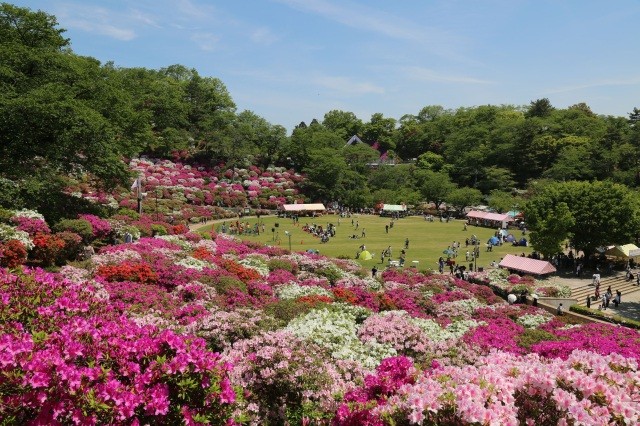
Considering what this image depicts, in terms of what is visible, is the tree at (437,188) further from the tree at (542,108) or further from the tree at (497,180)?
the tree at (542,108)

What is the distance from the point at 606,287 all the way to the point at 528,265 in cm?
538

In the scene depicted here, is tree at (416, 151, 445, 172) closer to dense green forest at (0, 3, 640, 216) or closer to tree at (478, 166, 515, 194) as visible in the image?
dense green forest at (0, 3, 640, 216)

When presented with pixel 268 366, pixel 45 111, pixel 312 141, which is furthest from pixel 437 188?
pixel 268 366

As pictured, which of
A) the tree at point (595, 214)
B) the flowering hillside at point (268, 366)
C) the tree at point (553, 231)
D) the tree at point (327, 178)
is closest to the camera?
the flowering hillside at point (268, 366)

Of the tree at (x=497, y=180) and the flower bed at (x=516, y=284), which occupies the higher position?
the tree at (x=497, y=180)

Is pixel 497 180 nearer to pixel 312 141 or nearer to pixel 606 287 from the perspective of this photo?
pixel 312 141

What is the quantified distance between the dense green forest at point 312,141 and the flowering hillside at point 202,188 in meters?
3.28

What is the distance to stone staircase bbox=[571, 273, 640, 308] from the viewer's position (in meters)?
30.8

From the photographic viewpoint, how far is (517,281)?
30.4m

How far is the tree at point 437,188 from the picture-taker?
74.0 meters

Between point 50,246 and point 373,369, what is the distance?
16979 millimetres

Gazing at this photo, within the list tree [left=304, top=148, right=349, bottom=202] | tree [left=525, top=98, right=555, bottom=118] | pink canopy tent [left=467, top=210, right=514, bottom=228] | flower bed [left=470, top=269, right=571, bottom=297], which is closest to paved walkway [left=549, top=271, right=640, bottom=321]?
flower bed [left=470, top=269, right=571, bottom=297]

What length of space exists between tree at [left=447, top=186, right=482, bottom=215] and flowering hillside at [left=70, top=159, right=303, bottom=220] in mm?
23782

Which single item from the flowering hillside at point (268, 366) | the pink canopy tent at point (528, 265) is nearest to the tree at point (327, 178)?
the pink canopy tent at point (528, 265)
